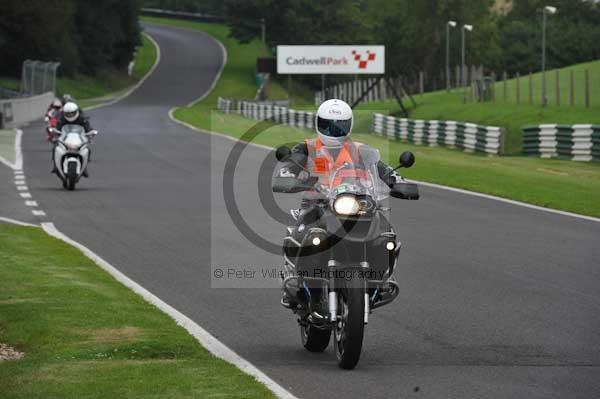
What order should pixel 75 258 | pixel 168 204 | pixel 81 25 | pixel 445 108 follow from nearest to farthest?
pixel 75 258, pixel 168 204, pixel 445 108, pixel 81 25

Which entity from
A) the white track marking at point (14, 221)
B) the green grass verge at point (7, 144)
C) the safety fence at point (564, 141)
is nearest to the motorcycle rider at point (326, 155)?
the white track marking at point (14, 221)

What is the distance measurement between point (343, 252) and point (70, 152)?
54.2 feet

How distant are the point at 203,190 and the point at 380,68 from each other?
46062mm

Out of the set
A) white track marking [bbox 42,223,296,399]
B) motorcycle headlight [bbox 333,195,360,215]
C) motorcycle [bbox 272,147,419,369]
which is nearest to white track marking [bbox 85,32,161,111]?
white track marking [bbox 42,223,296,399]

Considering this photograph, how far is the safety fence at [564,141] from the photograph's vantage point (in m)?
35.2

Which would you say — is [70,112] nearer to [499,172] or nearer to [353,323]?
[499,172]


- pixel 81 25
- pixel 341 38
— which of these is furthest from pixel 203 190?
pixel 341 38

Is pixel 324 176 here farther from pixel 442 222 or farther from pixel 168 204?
pixel 168 204

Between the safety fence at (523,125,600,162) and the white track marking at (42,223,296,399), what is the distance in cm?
2208

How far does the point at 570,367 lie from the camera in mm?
8984

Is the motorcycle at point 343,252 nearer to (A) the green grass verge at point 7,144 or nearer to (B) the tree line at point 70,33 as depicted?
(A) the green grass verge at point 7,144

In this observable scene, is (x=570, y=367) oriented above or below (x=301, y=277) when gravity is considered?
below

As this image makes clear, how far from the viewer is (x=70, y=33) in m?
102

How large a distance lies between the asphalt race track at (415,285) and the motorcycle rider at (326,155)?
3.18 feet
